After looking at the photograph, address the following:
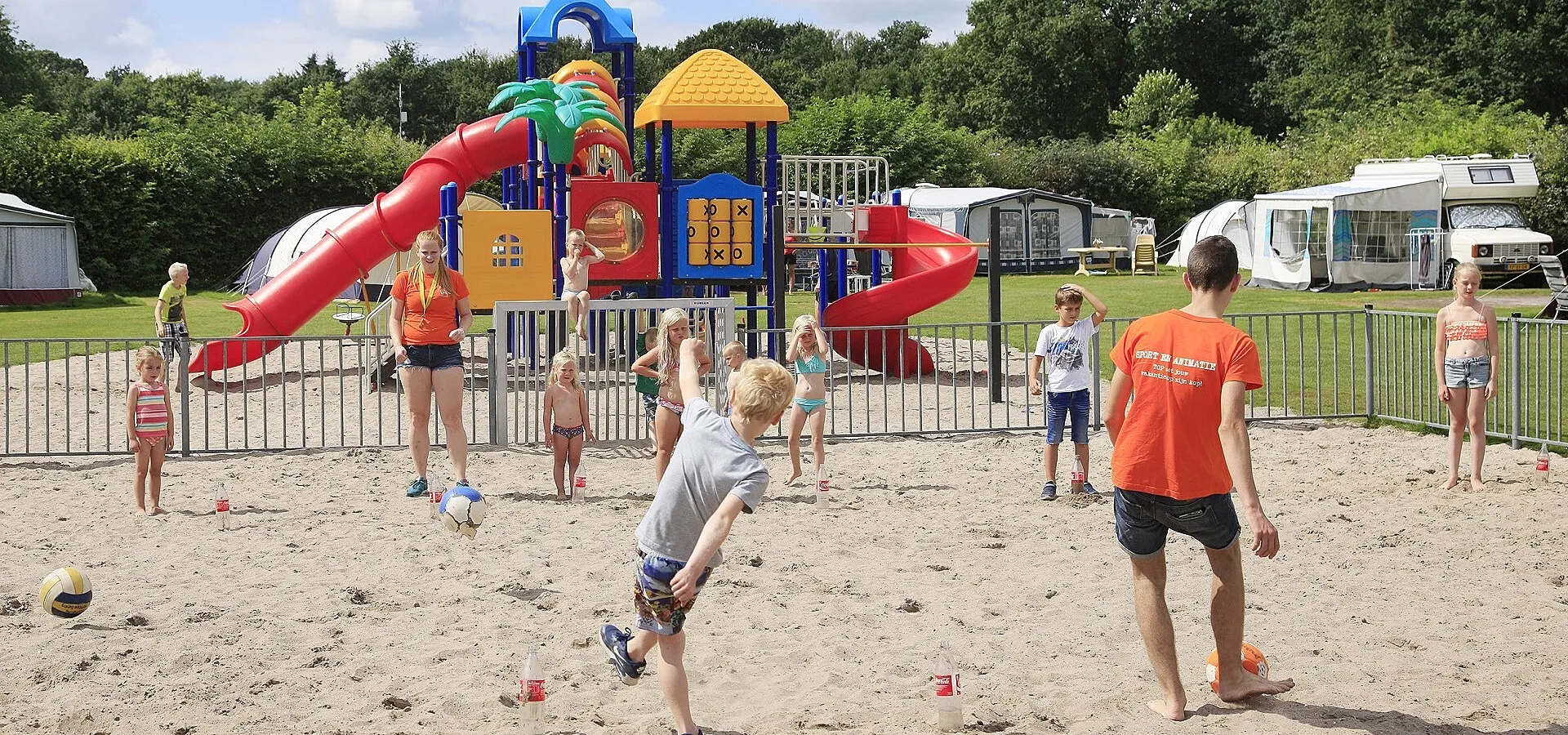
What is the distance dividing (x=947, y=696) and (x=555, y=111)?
36.1 ft

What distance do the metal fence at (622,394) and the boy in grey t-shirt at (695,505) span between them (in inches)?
218

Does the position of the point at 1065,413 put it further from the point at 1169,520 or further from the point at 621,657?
the point at 621,657

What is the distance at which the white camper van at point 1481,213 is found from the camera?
29.2m

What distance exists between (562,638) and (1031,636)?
81.9 inches

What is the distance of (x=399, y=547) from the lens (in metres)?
7.92

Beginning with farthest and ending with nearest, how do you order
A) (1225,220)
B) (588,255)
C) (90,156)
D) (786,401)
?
(1225,220), (90,156), (588,255), (786,401)

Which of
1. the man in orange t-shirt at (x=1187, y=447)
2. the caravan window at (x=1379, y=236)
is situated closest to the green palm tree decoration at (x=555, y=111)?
the man in orange t-shirt at (x=1187, y=447)

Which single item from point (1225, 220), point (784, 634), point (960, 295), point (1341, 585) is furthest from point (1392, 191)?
point (784, 634)

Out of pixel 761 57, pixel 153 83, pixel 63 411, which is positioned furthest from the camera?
pixel 761 57

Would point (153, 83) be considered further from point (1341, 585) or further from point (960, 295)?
point (1341, 585)

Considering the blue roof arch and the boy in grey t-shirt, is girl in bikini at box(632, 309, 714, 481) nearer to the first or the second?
the boy in grey t-shirt

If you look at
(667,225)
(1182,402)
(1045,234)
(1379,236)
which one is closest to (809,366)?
(1182,402)

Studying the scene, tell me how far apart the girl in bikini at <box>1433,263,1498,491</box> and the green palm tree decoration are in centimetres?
896

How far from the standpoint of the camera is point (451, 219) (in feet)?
50.4
